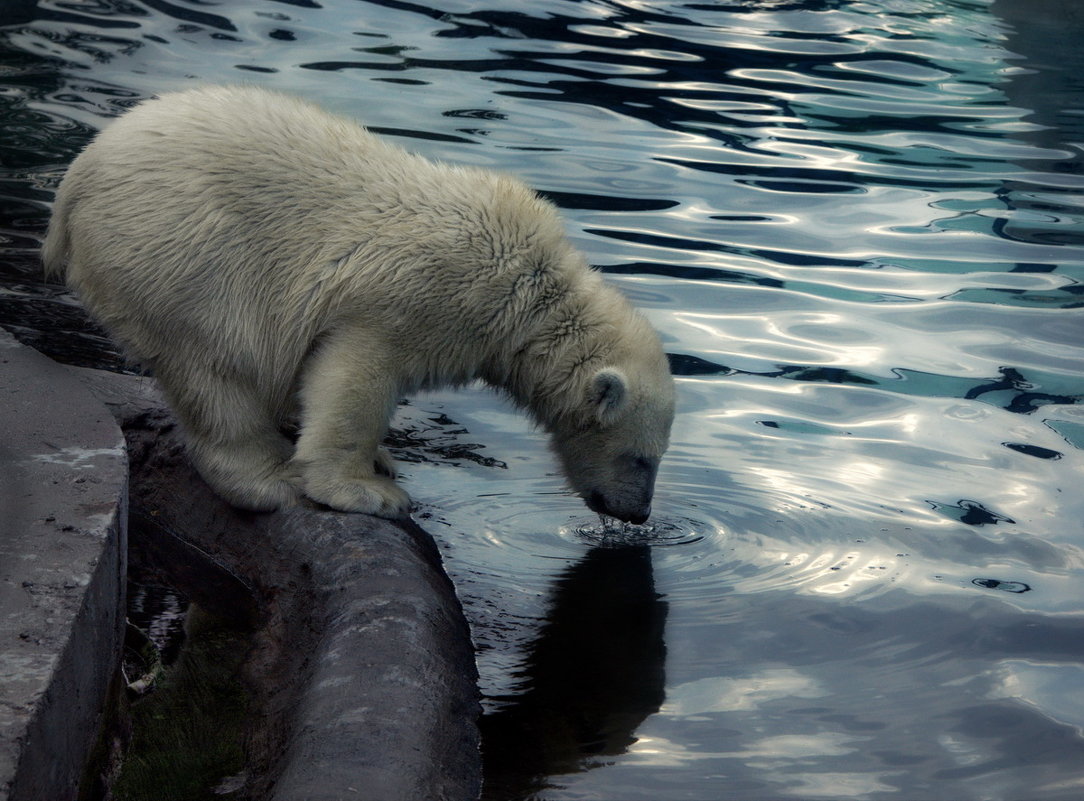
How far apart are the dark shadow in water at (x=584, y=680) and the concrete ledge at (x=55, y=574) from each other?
941mm

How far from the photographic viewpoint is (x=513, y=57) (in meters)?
12.1

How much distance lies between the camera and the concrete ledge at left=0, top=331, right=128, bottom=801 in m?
2.35

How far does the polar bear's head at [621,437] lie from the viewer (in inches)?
158

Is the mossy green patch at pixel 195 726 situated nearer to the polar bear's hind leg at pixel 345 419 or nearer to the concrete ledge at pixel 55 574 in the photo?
the concrete ledge at pixel 55 574

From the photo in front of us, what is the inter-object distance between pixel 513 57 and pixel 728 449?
308 inches

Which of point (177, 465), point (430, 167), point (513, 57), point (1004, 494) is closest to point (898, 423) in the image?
point (1004, 494)

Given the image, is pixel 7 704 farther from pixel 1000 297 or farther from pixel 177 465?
pixel 1000 297

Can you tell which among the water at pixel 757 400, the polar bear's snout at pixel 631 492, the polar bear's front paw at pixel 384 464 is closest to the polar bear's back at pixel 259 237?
the polar bear's front paw at pixel 384 464

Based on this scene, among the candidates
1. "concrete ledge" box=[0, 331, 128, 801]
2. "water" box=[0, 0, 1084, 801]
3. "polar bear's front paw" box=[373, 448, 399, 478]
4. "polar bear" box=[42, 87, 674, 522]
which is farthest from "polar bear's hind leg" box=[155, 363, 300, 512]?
"water" box=[0, 0, 1084, 801]

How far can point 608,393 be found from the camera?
12.9ft

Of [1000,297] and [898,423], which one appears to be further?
[1000,297]

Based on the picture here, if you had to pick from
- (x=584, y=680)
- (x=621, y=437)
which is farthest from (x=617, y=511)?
(x=584, y=680)

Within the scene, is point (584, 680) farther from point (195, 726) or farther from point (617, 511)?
point (195, 726)

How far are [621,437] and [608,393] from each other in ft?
0.74
